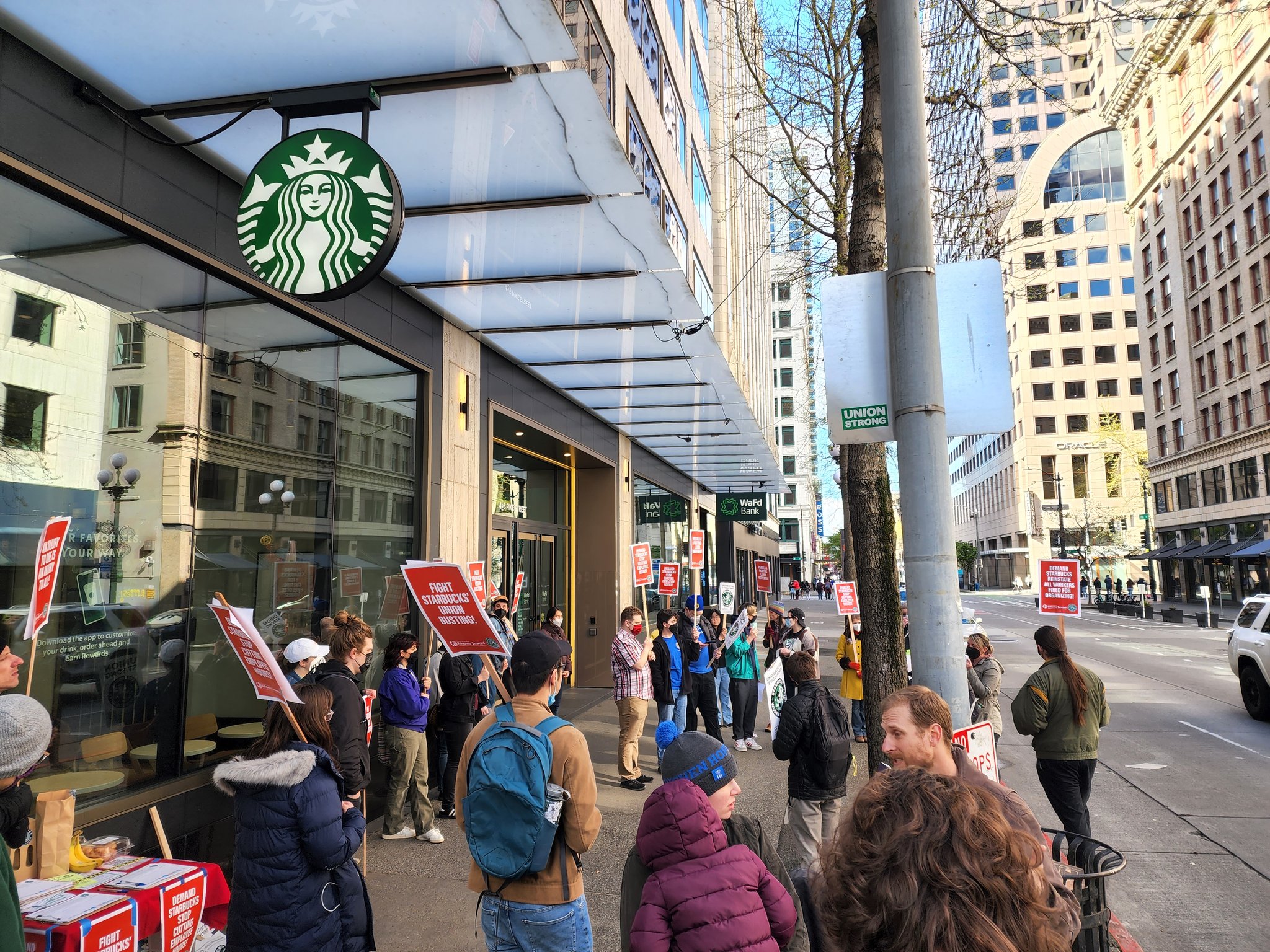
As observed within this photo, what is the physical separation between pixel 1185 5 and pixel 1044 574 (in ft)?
15.6

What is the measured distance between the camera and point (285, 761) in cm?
344

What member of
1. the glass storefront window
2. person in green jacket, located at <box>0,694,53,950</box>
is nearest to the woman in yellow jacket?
the glass storefront window

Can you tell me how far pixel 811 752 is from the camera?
5445 millimetres

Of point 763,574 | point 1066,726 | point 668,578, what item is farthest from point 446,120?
point 763,574

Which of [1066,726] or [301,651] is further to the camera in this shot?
[1066,726]

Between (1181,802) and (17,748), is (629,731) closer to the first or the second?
(1181,802)

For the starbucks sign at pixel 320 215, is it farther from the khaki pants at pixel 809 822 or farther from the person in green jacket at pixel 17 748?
the khaki pants at pixel 809 822

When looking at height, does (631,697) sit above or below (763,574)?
below

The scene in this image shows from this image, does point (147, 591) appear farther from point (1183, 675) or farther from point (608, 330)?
point (1183, 675)

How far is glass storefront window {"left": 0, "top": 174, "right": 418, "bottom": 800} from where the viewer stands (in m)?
4.93

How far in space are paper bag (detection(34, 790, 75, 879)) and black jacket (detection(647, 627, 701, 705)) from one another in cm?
654

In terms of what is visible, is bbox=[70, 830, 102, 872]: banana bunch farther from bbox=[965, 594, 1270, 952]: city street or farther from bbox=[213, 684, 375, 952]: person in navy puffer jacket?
bbox=[965, 594, 1270, 952]: city street

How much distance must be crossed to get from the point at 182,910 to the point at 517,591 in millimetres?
8676

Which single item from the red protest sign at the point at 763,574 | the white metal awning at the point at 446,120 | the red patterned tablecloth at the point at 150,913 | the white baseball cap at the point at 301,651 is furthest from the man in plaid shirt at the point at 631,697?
the red protest sign at the point at 763,574
